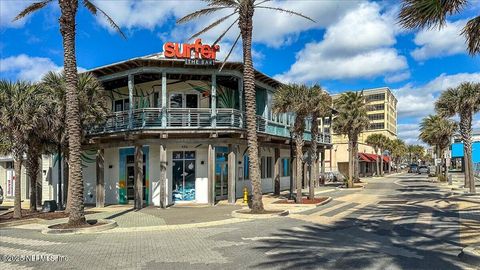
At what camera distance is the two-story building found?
73.9ft

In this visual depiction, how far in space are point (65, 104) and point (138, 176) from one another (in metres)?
5.11

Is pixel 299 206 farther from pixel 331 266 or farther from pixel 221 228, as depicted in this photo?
pixel 331 266

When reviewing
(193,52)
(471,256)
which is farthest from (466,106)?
(471,256)

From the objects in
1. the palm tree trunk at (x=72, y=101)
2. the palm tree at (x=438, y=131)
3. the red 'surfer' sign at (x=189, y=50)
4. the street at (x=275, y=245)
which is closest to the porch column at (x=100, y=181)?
the red 'surfer' sign at (x=189, y=50)

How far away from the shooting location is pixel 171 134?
22.7m

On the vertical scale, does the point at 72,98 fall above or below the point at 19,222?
above

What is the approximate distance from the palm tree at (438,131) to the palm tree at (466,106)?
1629 cm

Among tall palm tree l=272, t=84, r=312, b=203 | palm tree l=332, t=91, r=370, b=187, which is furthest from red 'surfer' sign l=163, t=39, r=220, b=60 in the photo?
palm tree l=332, t=91, r=370, b=187

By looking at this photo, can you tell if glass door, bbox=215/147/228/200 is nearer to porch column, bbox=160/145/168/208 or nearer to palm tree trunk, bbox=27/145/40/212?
porch column, bbox=160/145/168/208

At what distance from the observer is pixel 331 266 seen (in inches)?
337

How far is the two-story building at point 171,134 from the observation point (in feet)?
73.9

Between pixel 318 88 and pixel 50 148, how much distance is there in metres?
14.0

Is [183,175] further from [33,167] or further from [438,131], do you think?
[438,131]

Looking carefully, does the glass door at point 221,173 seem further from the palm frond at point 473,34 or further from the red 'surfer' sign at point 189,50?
the palm frond at point 473,34
